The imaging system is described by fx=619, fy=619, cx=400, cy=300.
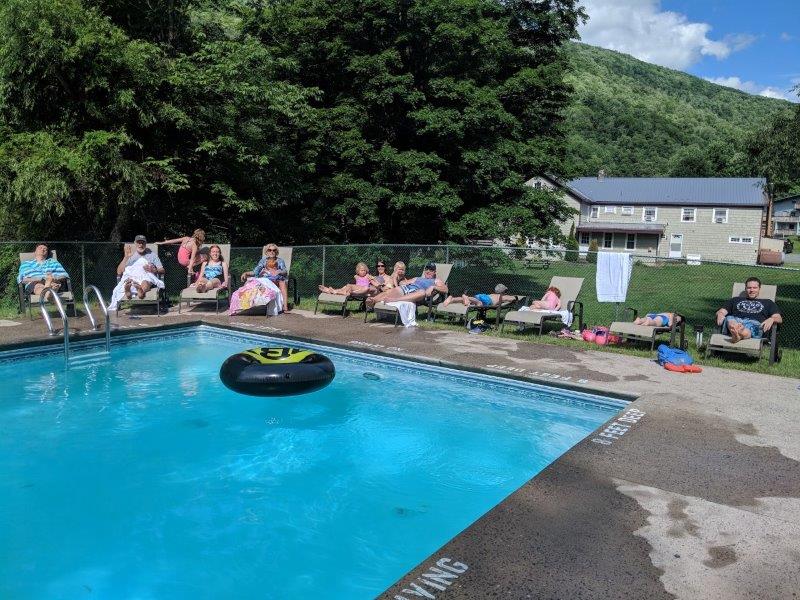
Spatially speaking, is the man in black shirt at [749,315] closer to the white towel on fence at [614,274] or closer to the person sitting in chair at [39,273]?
the white towel on fence at [614,274]

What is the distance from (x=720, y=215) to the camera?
4741 centimetres

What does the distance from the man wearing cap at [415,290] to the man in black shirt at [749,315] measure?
4.60 metres

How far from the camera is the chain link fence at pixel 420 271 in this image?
1159cm

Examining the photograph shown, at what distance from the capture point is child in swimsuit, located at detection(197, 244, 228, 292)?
1170 centimetres

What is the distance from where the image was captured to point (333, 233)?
18016mm

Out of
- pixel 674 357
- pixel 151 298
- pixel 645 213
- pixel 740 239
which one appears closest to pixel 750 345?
pixel 674 357

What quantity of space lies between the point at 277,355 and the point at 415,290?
4.84 metres

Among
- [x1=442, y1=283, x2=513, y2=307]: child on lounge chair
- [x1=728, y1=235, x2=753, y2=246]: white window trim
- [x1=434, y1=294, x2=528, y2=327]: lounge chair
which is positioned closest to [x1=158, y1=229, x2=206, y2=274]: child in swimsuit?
[x1=434, y1=294, x2=528, y2=327]: lounge chair

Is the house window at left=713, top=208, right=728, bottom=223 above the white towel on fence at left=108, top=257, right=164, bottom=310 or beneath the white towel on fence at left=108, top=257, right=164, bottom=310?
above

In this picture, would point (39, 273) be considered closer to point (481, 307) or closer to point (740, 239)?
point (481, 307)

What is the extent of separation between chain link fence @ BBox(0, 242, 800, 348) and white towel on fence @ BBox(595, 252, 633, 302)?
0.24 m

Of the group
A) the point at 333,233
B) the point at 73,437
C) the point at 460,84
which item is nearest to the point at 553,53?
the point at 460,84

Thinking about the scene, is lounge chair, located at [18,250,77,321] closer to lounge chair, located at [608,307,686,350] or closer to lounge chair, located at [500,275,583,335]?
lounge chair, located at [500,275,583,335]

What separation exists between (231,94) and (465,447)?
1118 centimetres
